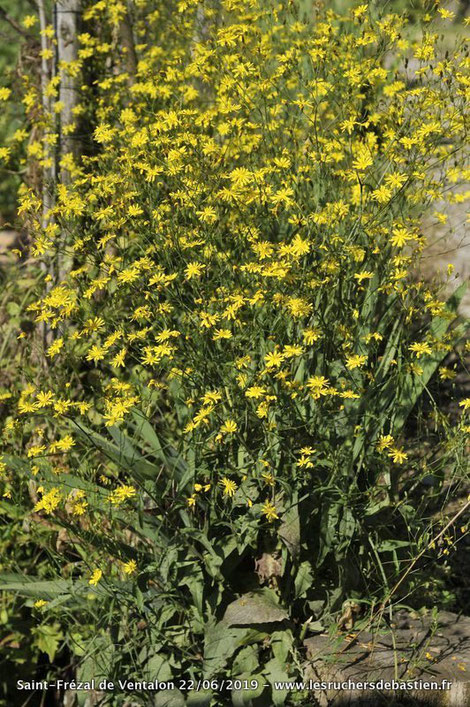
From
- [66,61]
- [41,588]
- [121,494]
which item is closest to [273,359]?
[121,494]

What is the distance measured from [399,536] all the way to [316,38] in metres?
2.06

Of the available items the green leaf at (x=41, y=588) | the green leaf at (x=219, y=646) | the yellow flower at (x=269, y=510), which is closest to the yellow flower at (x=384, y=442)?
the yellow flower at (x=269, y=510)

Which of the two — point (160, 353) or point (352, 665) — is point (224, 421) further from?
point (352, 665)

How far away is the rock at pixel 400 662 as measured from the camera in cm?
251

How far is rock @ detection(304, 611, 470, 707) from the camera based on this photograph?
251 centimetres

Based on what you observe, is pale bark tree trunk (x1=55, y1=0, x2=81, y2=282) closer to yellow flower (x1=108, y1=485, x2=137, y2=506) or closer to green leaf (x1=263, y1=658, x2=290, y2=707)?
yellow flower (x1=108, y1=485, x2=137, y2=506)

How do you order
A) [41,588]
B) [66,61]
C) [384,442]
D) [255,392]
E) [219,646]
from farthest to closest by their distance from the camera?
[66,61] → [41,588] → [219,646] → [384,442] → [255,392]

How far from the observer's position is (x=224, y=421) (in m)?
2.72

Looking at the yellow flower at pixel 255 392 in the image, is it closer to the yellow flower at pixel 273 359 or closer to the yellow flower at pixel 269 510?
the yellow flower at pixel 273 359

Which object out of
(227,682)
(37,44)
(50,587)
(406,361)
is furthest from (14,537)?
(37,44)

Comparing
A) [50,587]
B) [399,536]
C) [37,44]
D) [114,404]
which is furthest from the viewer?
[37,44]

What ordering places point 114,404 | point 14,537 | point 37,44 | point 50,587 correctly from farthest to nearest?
point 37,44
point 14,537
point 50,587
point 114,404

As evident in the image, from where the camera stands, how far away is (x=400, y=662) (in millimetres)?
2613

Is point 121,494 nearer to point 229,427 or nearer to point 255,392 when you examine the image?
point 229,427
